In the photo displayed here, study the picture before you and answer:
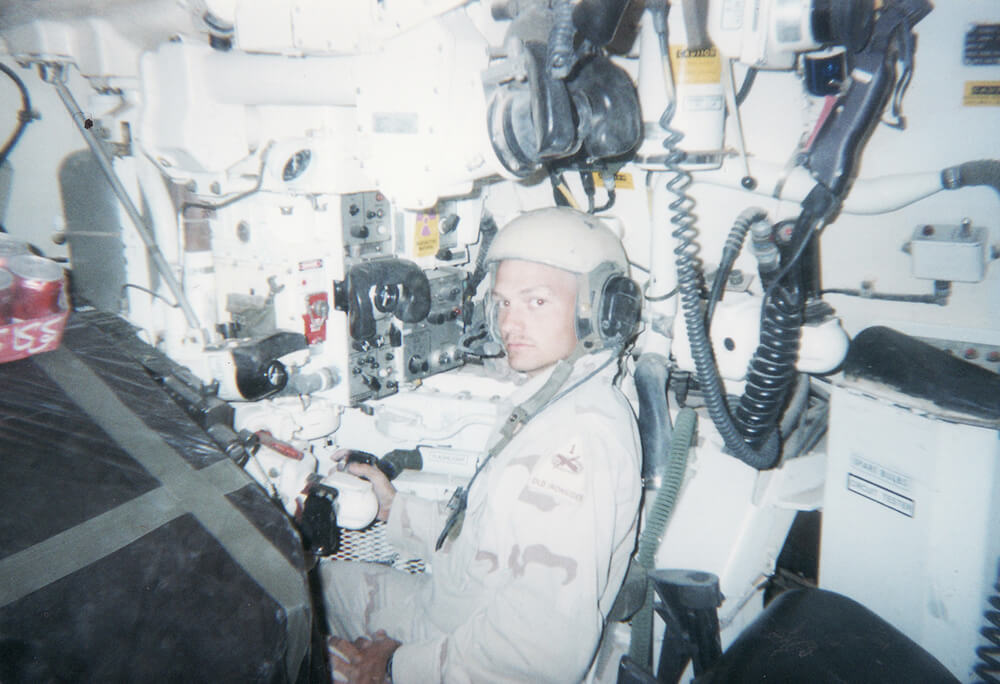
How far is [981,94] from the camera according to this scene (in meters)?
1.86

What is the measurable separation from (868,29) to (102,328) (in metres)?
2.82

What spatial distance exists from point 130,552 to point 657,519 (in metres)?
1.61

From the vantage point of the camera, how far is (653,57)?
1.89 meters

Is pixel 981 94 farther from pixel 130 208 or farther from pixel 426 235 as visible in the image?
pixel 130 208

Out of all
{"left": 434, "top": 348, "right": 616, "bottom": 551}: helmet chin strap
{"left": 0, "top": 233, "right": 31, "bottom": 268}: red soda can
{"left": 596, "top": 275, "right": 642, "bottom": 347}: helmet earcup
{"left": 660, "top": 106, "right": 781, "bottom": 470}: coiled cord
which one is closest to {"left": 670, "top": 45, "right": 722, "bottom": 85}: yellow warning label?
{"left": 660, "top": 106, "right": 781, "bottom": 470}: coiled cord

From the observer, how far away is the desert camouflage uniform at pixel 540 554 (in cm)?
145

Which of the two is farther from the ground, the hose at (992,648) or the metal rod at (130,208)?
the metal rod at (130,208)

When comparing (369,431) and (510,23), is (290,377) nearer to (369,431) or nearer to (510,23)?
(369,431)

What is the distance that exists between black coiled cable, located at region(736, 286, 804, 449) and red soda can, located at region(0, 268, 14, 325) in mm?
2326

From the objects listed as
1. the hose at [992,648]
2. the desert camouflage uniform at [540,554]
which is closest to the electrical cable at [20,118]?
the desert camouflage uniform at [540,554]

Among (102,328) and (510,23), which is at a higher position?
(510,23)

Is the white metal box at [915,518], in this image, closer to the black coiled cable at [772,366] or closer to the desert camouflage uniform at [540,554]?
the black coiled cable at [772,366]

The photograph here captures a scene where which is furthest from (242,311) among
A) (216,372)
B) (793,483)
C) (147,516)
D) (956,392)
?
(956,392)

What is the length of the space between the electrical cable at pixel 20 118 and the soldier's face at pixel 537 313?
2.12 meters
